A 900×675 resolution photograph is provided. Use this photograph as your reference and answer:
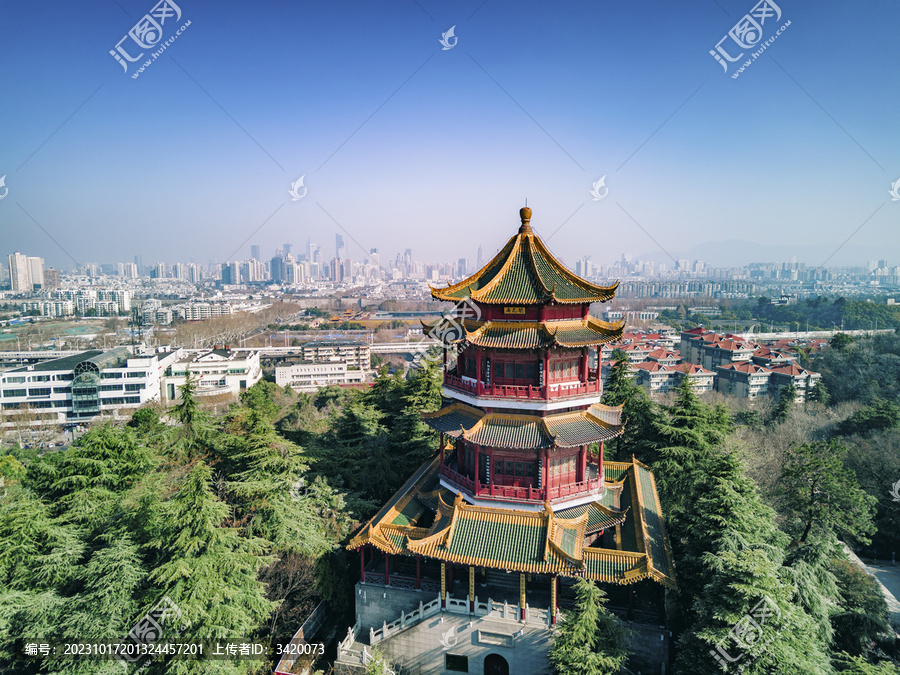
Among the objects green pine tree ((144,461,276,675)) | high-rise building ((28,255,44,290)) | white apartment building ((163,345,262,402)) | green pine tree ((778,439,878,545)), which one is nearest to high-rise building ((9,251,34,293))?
high-rise building ((28,255,44,290))

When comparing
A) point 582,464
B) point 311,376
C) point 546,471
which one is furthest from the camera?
point 311,376

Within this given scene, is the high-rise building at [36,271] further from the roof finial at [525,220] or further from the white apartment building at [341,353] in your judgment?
the roof finial at [525,220]

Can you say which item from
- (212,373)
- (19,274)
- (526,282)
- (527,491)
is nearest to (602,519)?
(527,491)

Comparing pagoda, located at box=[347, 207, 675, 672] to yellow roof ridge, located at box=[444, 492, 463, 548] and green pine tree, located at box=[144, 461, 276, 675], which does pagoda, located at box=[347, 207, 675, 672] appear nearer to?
yellow roof ridge, located at box=[444, 492, 463, 548]

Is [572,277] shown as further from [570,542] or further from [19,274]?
[19,274]

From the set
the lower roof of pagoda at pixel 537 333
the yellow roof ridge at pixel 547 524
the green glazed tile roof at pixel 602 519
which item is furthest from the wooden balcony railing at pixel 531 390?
the green glazed tile roof at pixel 602 519

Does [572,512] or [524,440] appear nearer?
[524,440]
